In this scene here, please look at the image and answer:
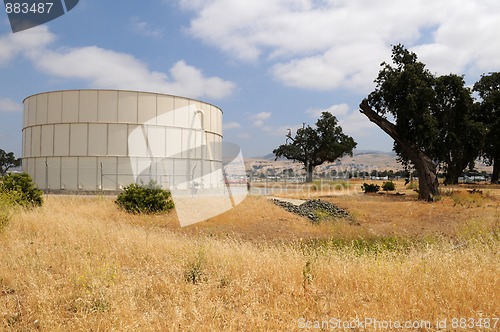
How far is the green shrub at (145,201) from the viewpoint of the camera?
67.7ft

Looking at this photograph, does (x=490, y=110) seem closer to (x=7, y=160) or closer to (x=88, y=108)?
(x=88, y=108)

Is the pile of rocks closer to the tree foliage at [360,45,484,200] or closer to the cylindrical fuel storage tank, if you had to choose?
the tree foliage at [360,45,484,200]

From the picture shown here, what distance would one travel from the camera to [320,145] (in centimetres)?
6688

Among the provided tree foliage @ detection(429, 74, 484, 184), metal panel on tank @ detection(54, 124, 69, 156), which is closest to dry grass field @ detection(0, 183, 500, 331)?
tree foliage @ detection(429, 74, 484, 184)

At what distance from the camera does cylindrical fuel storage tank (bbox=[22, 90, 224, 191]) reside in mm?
38000

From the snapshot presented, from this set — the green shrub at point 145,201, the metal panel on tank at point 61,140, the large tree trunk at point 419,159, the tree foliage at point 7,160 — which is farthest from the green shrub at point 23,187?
the tree foliage at point 7,160

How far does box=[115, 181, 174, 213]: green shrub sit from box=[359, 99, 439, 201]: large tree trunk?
19.0 meters

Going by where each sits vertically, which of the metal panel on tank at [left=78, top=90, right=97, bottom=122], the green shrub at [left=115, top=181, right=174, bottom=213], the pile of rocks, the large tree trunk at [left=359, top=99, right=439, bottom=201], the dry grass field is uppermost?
the metal panel on tank at [left=78, top=90, right=97, bottom=122]

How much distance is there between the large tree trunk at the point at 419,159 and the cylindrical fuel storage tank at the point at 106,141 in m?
18.6

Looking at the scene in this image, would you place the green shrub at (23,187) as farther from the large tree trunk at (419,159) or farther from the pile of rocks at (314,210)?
→ the large tree trunk at (419,159)

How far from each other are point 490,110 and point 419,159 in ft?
78.9

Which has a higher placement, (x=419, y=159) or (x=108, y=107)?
(x=108, y=107)

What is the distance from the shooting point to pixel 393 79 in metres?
30.0

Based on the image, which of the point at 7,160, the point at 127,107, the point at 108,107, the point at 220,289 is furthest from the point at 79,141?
the point at 7,160
